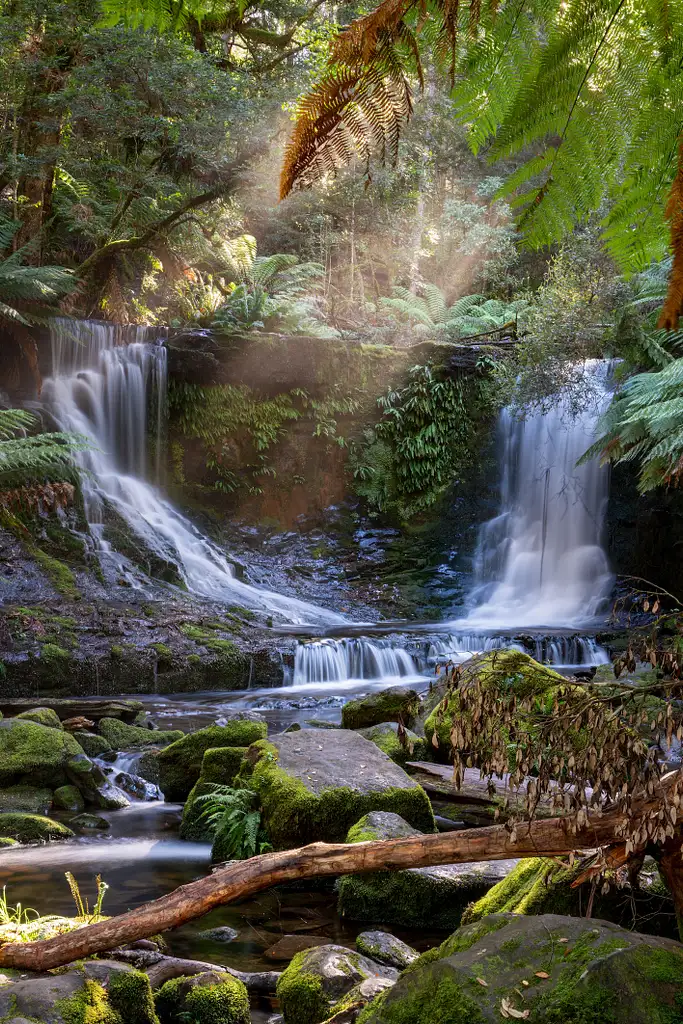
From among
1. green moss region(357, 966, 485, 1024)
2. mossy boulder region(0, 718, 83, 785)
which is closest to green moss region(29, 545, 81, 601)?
mossy boulder region(0, 718, 83, 785)

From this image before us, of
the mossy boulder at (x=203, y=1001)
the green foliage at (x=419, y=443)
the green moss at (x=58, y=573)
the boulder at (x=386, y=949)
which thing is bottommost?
the boulder at (x=386, y=949)

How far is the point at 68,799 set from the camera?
20.7ft

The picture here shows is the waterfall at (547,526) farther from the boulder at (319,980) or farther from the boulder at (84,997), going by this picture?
the boulder at (84,997)

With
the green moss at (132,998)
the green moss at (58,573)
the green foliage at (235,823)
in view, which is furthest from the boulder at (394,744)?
the green moss at (58,573)

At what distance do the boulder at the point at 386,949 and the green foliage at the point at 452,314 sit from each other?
707 inches

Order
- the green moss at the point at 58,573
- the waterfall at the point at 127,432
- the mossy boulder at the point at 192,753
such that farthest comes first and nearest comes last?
the waterfall at the point at 127,432
the green moss at the point at 58,573
the mossy boulder at the point at 192,753

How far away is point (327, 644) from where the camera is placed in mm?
11234

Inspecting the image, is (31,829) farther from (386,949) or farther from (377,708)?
(377,708)

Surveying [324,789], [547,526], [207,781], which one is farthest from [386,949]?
[547,526]

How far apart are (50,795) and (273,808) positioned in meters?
2.12

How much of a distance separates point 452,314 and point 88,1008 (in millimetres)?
22239

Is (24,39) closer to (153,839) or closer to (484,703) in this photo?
(153,839)

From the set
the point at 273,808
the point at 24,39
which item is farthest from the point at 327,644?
the point at 24,39

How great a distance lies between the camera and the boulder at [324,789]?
5.09 m
